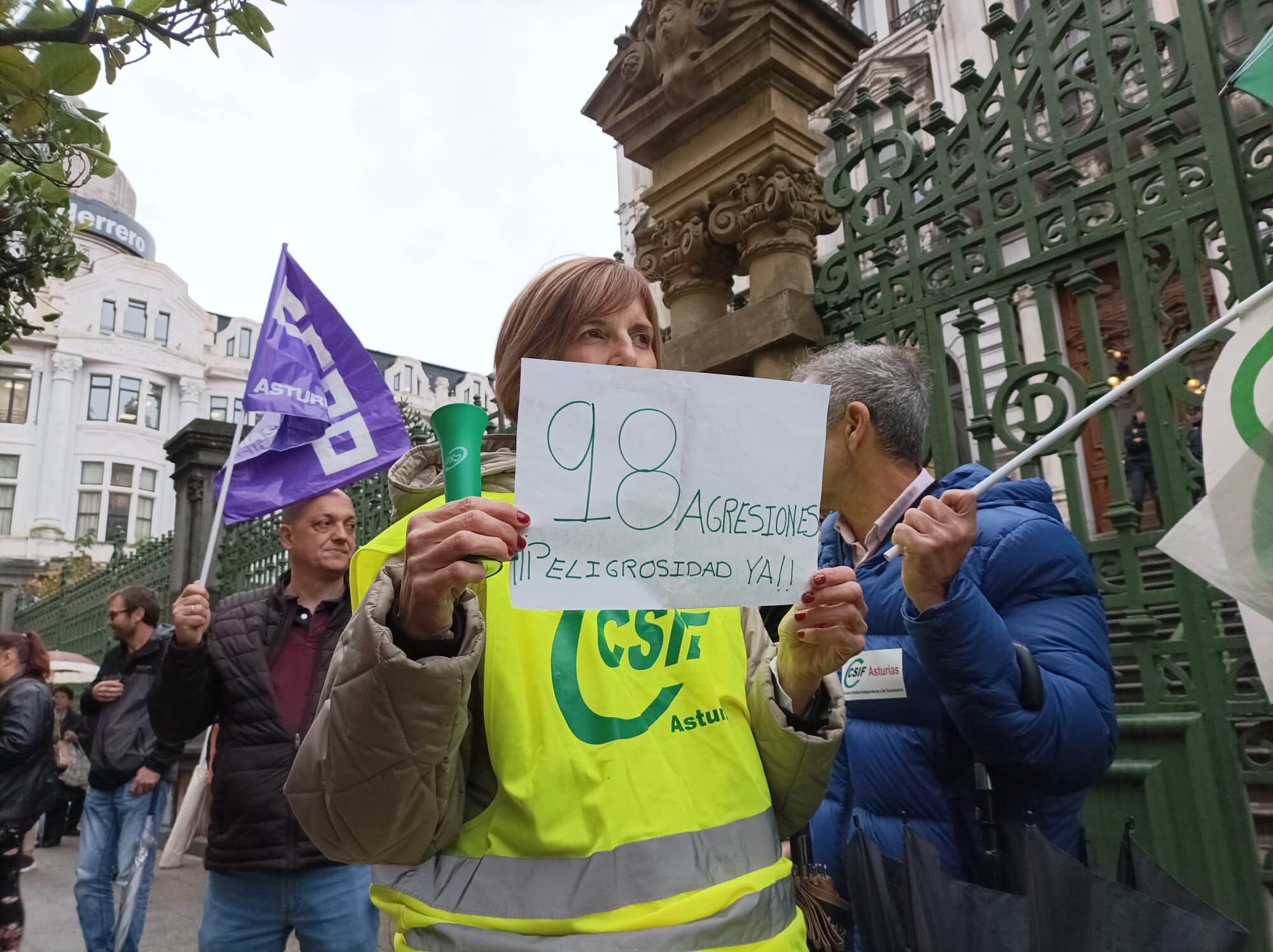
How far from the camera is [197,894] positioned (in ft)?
22.1

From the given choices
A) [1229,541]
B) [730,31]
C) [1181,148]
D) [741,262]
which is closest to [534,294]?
[1229,541]

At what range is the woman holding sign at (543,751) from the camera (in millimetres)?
1228

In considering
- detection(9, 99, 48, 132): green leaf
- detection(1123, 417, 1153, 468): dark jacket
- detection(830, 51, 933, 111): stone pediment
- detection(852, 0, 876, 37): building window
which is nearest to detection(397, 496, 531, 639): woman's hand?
detection(9, 99, 48, 132): green leaf

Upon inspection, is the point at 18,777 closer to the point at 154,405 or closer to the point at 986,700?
the point at 986,700

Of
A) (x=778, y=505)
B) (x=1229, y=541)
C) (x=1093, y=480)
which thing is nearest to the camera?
(x=778, y=505)

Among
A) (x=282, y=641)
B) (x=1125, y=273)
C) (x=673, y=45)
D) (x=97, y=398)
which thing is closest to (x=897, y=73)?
(x=673, y=45)

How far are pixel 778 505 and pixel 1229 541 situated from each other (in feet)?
3.29

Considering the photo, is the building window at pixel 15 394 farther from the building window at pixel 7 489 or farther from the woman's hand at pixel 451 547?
the woman's hand at pixel 451 547

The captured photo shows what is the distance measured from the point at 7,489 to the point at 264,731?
43.8 m

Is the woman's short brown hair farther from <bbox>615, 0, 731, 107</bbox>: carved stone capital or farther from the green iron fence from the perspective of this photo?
the green iron fence

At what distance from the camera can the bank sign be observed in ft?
155

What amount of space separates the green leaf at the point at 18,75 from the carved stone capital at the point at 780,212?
2.96 metres

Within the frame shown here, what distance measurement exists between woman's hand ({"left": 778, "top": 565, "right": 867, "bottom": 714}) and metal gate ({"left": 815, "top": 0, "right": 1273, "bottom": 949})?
60.2 inches

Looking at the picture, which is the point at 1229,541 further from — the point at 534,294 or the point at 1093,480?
the point at 1093,480
